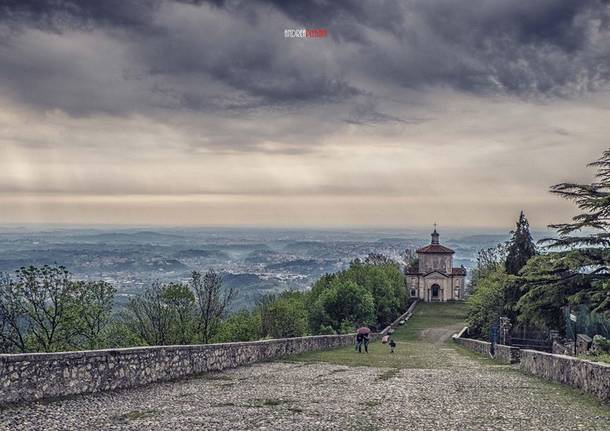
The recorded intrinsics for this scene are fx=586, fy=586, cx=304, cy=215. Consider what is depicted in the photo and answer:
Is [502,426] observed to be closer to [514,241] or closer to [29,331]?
[29,331]

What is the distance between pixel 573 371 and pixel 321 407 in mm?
8594

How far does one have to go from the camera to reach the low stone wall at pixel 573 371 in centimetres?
1446

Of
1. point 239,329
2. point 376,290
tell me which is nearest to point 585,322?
point 239,329

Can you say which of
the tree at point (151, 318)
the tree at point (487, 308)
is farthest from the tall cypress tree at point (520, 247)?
the tree at point (151, 318)

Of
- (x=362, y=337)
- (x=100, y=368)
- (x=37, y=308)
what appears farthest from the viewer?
(x=37, y=308)

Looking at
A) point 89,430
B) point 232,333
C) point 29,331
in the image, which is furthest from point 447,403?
point 232,333

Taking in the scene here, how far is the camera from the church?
106 m

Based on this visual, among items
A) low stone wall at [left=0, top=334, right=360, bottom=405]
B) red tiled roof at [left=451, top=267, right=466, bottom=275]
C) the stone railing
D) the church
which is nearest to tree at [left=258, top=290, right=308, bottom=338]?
the stone railing

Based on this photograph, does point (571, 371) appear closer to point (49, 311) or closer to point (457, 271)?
point (49, 311)

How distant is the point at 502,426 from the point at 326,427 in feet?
10.8

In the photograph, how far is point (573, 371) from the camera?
16.7 metres

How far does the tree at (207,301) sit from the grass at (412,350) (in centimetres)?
1333

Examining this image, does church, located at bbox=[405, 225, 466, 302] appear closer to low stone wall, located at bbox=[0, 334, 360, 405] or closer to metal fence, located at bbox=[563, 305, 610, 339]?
metal fence, located at bbox=[563, 305, 610, 339]

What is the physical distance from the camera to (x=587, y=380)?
51.1 feet
